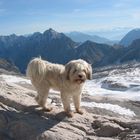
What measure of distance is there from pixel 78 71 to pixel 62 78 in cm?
112

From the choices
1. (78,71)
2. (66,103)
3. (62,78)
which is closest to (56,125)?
(66,103)

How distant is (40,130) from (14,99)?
107 inches

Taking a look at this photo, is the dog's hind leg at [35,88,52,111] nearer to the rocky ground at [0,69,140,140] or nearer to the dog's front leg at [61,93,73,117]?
the rocky ground at [0,69,140,140]

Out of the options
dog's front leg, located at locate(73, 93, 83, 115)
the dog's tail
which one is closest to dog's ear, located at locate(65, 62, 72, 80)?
dog's front leg, located at locate(73, 93, 83, 115)

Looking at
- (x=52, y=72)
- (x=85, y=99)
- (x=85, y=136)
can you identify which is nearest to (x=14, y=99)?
(x=52, y=72)

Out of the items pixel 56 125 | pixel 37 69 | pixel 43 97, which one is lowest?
pixel 56 125

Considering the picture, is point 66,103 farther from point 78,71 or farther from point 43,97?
point 78,71

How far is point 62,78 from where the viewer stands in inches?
589

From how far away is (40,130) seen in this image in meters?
14.7

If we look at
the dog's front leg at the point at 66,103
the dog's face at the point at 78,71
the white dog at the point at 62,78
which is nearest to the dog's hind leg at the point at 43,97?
the white dog at the point at 62,78

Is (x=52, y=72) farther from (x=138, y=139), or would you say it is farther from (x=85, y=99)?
(x=85, y=99)

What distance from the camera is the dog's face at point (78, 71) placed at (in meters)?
14.0

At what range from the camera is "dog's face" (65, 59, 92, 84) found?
1399 cm

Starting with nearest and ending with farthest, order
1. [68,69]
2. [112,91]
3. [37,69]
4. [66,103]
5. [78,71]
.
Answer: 1. [78,71]
2. [68,69]
3. [66,103]
4. [37,69]
5. [112,91]
